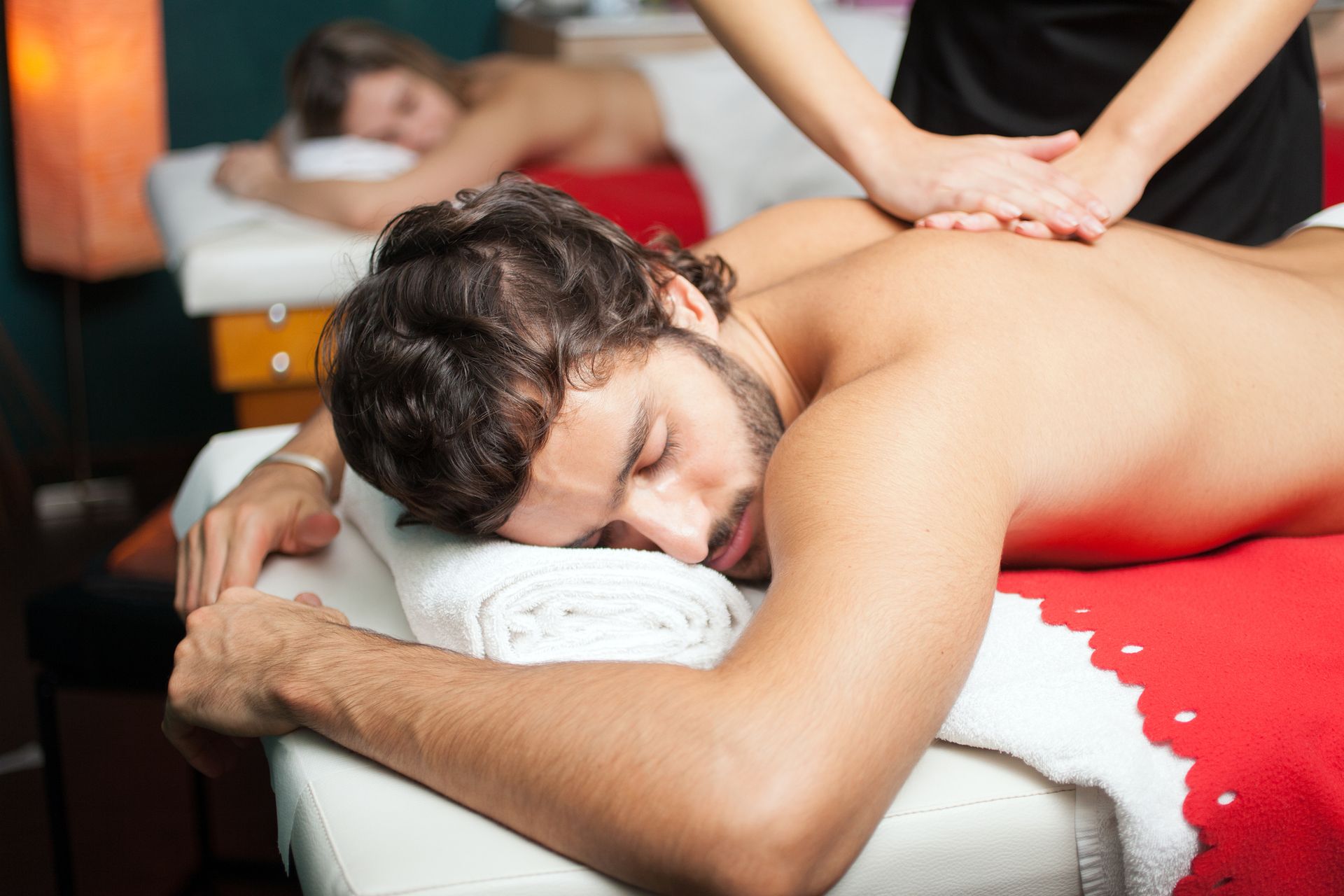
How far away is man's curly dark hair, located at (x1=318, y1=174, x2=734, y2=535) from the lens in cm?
104

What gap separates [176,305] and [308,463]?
2.47m

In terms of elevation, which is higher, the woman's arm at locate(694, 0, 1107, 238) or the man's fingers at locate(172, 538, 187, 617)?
the woman's arm at locate(694, 0, 1107, 238)

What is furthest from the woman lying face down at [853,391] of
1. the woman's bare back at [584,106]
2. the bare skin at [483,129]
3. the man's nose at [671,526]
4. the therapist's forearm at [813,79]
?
the woman's bare back at [584,106]

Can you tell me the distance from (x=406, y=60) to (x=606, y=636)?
7.53ft

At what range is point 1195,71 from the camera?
131 cm

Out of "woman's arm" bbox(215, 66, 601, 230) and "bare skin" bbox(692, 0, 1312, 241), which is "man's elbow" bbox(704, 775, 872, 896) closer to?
"bare skin" bbox(692, 0, 1312, 241)

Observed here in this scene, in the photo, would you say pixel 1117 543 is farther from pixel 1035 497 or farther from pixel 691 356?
pixel 691 356

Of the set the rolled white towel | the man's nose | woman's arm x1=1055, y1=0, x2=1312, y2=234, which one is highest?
woman's arm x1=1055, y1=0, x2=1312, y2=234

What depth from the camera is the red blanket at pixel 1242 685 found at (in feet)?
2.85

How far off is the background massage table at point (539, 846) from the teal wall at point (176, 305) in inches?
114

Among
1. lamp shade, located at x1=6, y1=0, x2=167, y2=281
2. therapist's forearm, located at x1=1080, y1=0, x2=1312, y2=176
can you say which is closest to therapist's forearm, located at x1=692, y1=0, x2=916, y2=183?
therapist's forearm, located at x1=1080, y1=0, x2=1312, y2=176

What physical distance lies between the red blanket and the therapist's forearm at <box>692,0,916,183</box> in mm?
551

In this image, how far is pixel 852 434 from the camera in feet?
3.07

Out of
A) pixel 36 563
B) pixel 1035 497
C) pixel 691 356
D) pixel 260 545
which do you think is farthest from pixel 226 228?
pixel 1035 497
